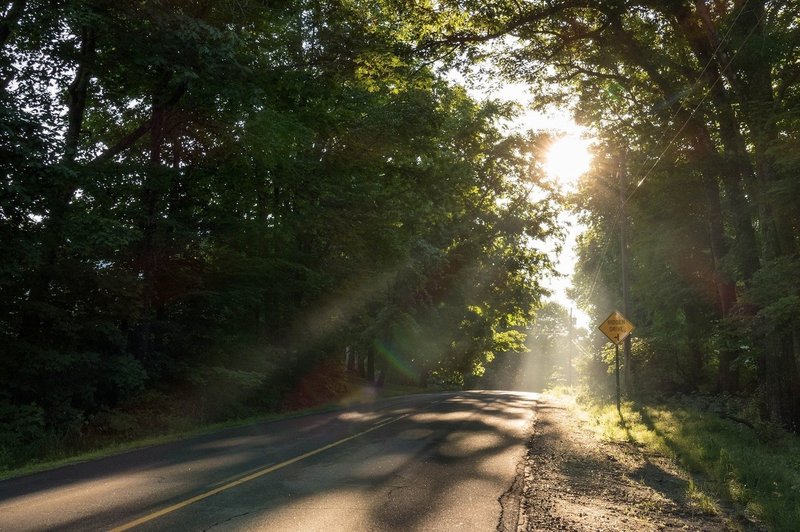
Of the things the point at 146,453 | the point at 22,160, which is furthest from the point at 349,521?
the point at 22,160

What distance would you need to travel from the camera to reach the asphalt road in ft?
19.7

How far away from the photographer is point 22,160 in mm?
11648

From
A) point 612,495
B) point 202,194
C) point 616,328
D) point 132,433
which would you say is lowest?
point 132,433

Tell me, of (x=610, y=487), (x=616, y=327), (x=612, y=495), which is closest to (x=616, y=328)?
(x=616, y=327)

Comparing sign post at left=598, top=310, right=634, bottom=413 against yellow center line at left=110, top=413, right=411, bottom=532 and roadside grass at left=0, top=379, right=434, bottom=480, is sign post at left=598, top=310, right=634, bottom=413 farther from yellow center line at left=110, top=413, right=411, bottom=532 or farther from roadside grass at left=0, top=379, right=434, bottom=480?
roadside grass at left=0, top=379, right=434, bottom=480

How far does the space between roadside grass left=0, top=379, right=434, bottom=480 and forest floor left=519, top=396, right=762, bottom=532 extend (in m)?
7.63

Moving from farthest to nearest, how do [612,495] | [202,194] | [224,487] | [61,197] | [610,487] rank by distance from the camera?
[202,194] < [61,197] < [610,487] < [612,495] < [224,487]

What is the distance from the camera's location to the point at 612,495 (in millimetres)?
7816

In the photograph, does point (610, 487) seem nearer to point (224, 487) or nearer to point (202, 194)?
point (224, 487)

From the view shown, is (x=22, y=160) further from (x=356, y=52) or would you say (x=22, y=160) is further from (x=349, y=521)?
(x=349, y=521)

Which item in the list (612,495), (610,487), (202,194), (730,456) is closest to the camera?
(612,495)

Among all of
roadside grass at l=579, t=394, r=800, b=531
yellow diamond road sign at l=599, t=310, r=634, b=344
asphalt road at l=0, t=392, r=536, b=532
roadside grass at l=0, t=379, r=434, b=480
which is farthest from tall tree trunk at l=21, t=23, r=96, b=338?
yellow diamond road sign at l=599, t=310, r=634, b=344

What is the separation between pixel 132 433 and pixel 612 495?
12265 mm

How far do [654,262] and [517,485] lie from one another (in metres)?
23.4
